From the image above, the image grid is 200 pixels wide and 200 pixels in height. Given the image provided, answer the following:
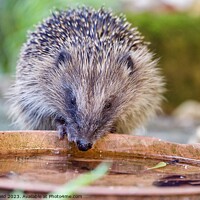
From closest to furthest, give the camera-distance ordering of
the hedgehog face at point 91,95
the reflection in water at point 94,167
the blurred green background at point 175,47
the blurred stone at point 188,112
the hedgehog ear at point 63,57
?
1. the reflection in water at point 94,167
2. the hedgehog face at point 91,95
3. the hedgehog ear at point 63,57
4. the blurred stone at point 188,112
5. the blurred green background at point 175,47

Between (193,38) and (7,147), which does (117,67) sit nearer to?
(7,147)

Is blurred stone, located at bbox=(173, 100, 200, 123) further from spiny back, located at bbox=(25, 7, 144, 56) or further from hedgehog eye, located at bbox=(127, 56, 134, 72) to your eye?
hedgehog eye, located at bbox=(127, 56, 134, 72)

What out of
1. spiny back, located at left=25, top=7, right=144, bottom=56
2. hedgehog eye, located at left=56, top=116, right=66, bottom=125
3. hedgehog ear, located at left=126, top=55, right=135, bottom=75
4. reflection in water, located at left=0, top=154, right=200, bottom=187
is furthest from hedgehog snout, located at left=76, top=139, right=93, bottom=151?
hedgehog ear, located at left=126, top=55, right=135, bottom=75

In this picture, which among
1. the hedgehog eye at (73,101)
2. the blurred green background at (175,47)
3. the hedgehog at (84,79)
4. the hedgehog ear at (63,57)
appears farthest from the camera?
the blurred green background at (175,47)

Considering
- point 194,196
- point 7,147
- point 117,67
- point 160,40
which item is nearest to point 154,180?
point 194,196

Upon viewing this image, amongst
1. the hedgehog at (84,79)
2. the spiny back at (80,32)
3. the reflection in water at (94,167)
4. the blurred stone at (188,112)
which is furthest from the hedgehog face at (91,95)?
the blurred stone at (188,112)

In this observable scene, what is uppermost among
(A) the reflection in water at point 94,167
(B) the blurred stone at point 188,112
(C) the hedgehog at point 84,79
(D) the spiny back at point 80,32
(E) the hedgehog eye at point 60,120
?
(B) the blurred stone at point 188,112

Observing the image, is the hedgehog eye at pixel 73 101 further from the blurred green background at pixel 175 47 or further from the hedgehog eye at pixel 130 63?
the blurred green background at pixel 175 47

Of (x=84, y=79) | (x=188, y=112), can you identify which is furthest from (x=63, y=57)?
(x=188, y=112)
